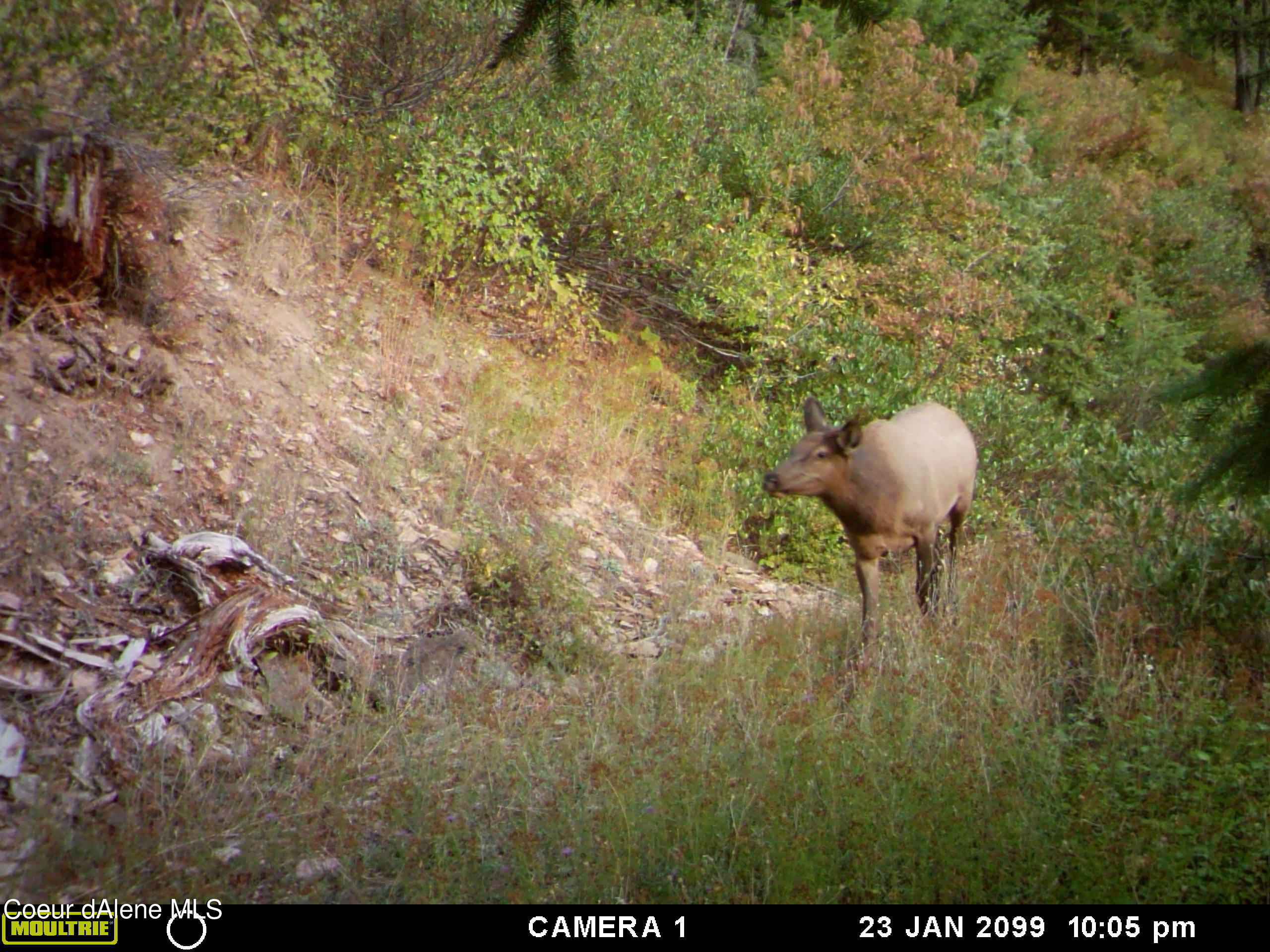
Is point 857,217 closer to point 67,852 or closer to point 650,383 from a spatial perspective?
point 650,383

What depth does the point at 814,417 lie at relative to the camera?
8148mm

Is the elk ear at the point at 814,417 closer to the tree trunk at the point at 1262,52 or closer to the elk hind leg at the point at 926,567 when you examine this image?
the elk hind leg at the point at 926,567

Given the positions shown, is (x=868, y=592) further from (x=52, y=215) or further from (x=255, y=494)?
(x=52, y=215)

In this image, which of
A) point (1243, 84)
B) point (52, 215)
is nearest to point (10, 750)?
point (52, 215)

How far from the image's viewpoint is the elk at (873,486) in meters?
7.82

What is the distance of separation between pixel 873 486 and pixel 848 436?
1.55 ft

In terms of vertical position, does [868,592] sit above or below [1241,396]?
above

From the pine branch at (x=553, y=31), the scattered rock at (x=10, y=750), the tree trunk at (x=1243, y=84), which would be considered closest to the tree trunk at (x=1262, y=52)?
the tree trunk at (x=1243, y=84)

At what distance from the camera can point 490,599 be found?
8.24 meters

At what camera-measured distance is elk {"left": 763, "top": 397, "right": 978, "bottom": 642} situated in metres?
7.82

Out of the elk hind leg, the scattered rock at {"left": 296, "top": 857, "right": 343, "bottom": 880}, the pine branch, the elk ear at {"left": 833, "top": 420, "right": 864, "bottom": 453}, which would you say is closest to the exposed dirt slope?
the scattered rock at {"left": 296, "top": 857, "right": 343, "bottom": 880}

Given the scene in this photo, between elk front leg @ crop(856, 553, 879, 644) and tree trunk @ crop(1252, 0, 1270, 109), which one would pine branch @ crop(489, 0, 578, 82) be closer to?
tree trunk @ crop(1252, 0, 1270, 109)
